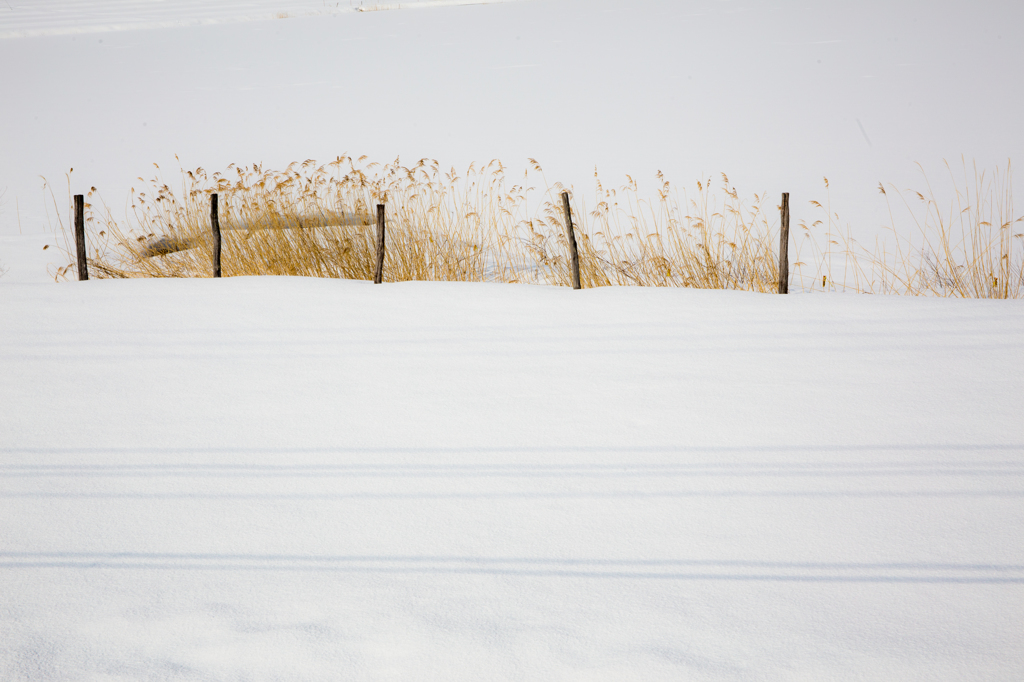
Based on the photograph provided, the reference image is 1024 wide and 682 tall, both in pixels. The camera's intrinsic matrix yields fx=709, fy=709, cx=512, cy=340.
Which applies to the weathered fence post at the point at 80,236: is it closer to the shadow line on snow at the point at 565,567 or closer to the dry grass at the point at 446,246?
the dry grass at the point at 446,246

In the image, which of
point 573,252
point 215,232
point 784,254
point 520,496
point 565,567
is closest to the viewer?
point 565,567

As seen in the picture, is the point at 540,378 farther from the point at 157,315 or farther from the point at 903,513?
the point at 157,315

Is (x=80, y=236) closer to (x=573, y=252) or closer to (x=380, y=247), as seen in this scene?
(x=380, y=247)

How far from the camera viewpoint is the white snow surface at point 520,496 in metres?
1.66

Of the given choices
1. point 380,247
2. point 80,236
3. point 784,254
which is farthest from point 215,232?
point 784,254

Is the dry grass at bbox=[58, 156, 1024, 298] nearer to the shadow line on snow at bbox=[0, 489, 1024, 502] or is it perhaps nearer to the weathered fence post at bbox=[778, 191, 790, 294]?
the weathered fence post at bbox=[778, 191, 790, 294]

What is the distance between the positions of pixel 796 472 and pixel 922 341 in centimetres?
174

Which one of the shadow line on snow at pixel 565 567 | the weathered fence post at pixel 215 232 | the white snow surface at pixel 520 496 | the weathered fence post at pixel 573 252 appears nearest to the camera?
the white snow surface at pixel 520 496

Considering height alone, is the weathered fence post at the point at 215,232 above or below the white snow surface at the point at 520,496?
above

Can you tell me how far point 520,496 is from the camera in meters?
2.33

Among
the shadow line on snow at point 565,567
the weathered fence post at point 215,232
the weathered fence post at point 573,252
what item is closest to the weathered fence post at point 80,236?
Result: the weathered fence post at point 215,232

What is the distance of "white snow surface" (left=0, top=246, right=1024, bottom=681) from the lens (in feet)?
5.45

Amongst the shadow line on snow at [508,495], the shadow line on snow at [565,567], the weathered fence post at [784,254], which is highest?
the weathered fence post at [784,254]

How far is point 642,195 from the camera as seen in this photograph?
831 centimetres
